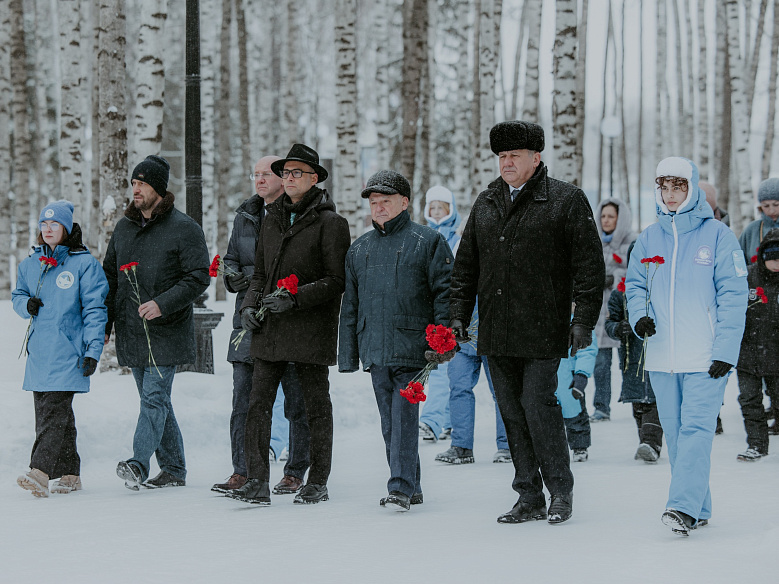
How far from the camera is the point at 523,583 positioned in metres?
4.58

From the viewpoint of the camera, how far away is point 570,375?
8.77 meters

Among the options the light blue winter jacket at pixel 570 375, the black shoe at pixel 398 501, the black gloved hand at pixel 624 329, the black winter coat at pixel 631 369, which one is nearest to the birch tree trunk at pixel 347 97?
the light blue winter jacket at pixel 570 375

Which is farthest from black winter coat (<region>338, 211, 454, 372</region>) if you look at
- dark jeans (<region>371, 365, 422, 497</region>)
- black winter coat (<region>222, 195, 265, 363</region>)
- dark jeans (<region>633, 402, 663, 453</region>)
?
dark jeans (<region>633, 402, 663, 453</region>)

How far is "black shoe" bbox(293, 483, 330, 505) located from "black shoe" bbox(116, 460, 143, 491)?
1.19 metres

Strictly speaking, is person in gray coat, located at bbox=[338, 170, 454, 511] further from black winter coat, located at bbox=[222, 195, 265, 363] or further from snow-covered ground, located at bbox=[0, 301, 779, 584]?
black winter coat, located at bbox=[222, 195, 265, 363]

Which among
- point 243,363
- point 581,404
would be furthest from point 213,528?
point 581,404

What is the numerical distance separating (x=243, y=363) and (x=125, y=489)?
1.28 metres

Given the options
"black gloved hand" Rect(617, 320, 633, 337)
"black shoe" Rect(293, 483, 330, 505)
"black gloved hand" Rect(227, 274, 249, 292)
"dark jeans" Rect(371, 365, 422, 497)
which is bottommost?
"black shoe" Rect(293, 483, 330, 505)

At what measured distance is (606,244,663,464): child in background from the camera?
8383 millimetres

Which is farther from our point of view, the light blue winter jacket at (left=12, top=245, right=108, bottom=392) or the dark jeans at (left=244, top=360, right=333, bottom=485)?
the light blue winter jacket at (left=12, top=245, right=108, bottom=392)

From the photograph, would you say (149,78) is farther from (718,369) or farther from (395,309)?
(718,369)

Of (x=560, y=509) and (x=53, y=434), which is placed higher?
(x=53, y=434)

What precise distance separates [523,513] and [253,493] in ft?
5.86

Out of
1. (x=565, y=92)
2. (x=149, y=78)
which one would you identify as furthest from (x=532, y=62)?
(x=149, y=78)
